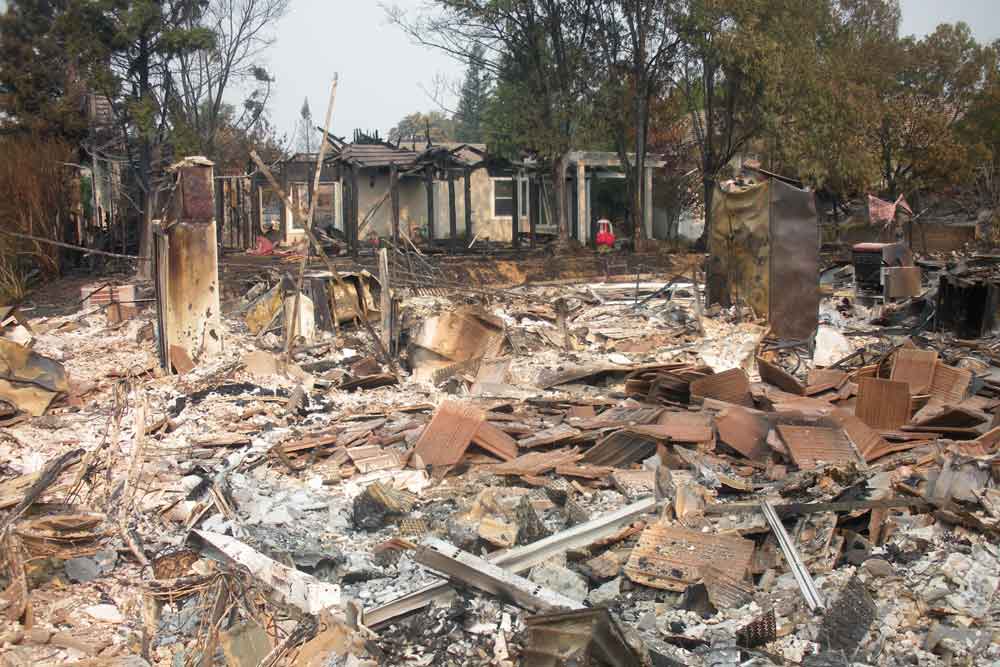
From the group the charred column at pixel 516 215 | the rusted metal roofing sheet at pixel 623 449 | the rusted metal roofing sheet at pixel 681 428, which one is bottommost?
the rusted metal roofing sheet at pixel 623 449

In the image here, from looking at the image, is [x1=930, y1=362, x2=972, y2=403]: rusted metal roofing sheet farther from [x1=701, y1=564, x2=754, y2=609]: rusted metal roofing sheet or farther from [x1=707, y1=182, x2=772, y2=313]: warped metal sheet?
[x1=707, y1=182, x2=772, y2=313]: warped metal sheet

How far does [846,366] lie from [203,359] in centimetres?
704

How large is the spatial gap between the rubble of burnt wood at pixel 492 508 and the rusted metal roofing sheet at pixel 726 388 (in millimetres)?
19

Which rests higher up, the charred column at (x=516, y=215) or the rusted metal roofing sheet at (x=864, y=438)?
the charred column at (x=516, y=215)

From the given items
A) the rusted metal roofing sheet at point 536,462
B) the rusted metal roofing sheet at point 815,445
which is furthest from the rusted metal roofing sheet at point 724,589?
the rusted metal roofing sheet at point 536,462

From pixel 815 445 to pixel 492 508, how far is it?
2291 mm

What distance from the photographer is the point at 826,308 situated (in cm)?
1566

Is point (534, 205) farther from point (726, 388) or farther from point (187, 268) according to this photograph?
point (726, 388)

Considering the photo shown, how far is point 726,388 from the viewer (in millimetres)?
8000

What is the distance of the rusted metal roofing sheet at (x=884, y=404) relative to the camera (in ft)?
23.9

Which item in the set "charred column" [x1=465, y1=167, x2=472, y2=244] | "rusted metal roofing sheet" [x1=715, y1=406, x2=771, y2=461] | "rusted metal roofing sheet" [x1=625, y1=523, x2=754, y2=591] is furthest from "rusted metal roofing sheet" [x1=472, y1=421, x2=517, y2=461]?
"charred column" [x1=465, y1=167, x2=472, y2=244]

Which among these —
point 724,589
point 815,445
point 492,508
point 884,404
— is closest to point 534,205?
point 884,404

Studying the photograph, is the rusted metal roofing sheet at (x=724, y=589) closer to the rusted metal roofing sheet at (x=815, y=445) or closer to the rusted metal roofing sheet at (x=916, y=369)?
the rusted metal roofing sheet at (x=815, y=445)

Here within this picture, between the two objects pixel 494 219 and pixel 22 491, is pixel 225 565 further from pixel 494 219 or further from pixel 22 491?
pixel 494 219
